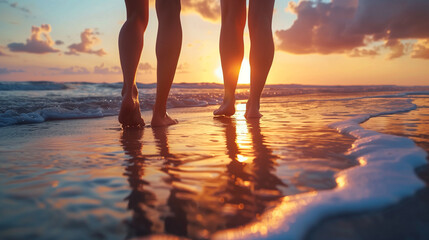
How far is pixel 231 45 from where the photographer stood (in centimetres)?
297

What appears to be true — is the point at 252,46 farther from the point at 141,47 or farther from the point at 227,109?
the point at 141,47

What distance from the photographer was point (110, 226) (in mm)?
567

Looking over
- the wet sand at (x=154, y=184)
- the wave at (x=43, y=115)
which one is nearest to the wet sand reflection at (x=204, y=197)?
the wet sand at (x=154, y=184)

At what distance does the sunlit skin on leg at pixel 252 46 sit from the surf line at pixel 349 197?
1.88 meters

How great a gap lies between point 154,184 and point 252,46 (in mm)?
2241

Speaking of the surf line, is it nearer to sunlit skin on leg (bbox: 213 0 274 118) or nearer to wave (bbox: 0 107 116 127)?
A: sunlit skin on leg (bbox: 213 0 274 118)

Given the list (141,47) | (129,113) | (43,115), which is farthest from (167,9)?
(43,115)

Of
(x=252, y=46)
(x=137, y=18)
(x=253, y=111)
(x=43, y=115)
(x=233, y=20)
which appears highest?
(x=233, y=20)

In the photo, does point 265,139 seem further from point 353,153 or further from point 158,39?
point 158,39


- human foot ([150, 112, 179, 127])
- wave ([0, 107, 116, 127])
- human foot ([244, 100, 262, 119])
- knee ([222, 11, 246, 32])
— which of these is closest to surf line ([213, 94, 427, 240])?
human foot ([150, 112, 179, 127])

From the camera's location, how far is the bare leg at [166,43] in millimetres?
2240

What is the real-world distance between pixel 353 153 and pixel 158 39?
1.68 m

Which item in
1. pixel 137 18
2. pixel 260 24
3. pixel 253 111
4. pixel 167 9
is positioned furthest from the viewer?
pixel 253 111

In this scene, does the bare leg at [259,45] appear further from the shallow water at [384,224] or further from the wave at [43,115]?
the shallow water at [384,224]
